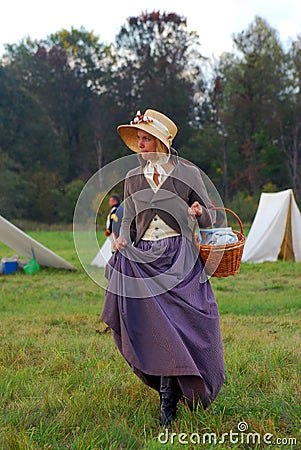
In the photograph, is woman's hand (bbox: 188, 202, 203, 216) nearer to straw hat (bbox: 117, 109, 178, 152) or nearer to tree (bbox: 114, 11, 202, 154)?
straw hat (bbox: 117, 109, 178, 152)

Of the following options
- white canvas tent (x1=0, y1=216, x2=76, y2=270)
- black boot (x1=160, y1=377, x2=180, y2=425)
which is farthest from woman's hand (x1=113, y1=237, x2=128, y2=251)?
white canvas tent (x1=0, y1=216, x2=76, y2=270)

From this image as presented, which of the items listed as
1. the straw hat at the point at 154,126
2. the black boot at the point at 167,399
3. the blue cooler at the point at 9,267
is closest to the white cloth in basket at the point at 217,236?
the straw hat at the point at 154,126

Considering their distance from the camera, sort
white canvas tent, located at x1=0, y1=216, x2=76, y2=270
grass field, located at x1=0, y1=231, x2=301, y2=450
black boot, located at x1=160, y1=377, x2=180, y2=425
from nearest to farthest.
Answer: grass field, located at x1=0, y1=231, x2=301, y2=450, black boot, located at x1=160, y1=377, x2=180, y2=425, white canvas tent, located at x1=0, y1=216, x2=76, y2=270

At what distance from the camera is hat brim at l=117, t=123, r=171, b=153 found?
3.00m

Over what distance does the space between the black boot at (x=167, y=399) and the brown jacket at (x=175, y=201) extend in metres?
0.71

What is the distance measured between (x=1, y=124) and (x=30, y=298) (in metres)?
20.2

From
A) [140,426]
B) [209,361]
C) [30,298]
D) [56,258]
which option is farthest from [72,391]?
[56,258]

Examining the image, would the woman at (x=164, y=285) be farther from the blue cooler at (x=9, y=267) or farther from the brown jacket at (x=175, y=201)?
the blue cooler at (x=9, y=267)

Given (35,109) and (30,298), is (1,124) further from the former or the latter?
(30,298)

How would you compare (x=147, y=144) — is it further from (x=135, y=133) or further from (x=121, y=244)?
(x=121, y=244)

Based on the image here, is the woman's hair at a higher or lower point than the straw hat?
lower

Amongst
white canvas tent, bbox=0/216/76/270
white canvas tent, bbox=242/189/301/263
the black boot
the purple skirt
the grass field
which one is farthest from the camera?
white canvas tent, bbox=242/189/301/263

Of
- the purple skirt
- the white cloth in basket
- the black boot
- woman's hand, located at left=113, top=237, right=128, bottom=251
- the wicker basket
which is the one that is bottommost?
the black boot

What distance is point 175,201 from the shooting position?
10.0 ft
